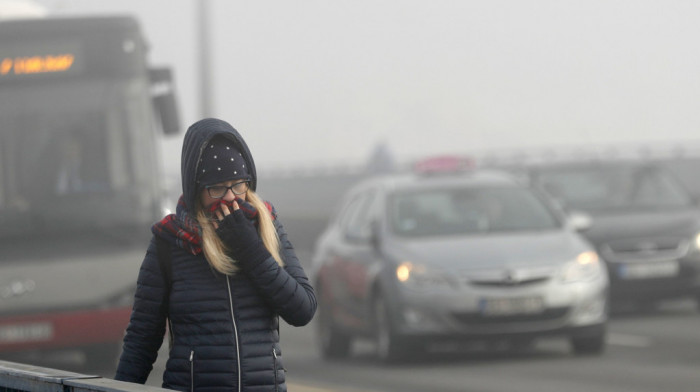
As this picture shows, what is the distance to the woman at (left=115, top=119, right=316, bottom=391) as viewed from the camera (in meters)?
4.62

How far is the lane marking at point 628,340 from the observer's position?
1442 centimetres

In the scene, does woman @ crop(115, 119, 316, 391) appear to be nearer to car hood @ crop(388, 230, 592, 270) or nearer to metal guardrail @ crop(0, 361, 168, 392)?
metal guardrail @ crop(0, 361, 168, 392)

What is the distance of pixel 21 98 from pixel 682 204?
24.5 feet

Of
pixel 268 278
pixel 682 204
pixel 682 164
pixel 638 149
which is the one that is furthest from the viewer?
pixel 638 149

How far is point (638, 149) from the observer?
59.8 m

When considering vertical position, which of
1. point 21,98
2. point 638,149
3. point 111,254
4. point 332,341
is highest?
point 21,98

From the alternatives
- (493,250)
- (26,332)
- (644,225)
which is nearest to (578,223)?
(493,250)

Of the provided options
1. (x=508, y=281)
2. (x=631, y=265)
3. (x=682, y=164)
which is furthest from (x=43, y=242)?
(x=682, y=164)

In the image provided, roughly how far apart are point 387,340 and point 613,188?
6.20 m

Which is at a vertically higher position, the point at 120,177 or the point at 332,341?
the point at 120,177

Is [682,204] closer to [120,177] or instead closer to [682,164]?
[120,177]

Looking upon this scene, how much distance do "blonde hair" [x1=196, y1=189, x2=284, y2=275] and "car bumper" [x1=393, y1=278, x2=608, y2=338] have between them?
805cm

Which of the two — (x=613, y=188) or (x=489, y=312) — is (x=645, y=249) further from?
(x=489, y=312)

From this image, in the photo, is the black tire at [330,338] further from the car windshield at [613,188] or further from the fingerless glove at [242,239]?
the fingerless glove at [242,239]
